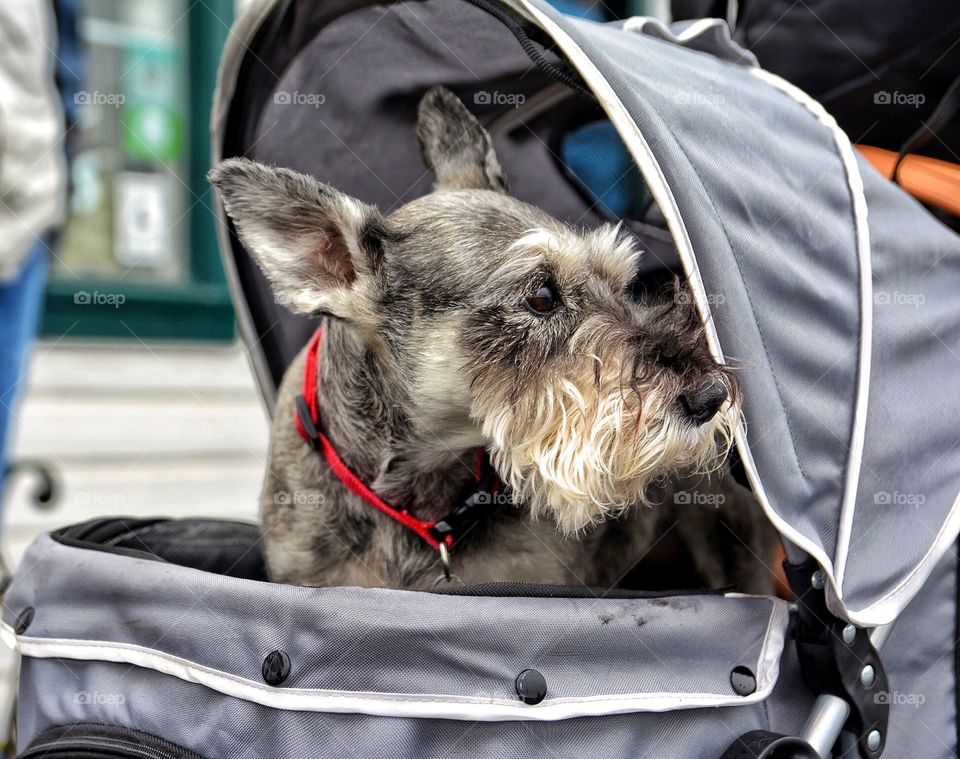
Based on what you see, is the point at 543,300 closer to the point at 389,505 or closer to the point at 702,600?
the point at 389,505

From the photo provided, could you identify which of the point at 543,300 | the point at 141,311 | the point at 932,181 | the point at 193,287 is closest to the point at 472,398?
the point at 543,300

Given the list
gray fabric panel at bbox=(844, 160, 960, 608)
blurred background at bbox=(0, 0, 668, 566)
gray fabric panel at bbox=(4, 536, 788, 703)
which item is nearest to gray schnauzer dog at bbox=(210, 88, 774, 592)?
gray fabric panel at bbox=(844, 160, 960, 608)

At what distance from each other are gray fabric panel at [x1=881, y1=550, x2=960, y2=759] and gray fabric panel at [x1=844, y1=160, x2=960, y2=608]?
0.19 meters

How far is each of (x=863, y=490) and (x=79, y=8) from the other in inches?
107

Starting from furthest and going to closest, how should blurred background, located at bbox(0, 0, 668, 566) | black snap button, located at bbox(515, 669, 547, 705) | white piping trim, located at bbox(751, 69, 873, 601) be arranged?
blurred background, located at bbox(0, 0, 668, 566)
white piping trim, located at bbox(751, 69, 873, 601)
black snap button, located at bbox(515, 669, 547, 705)

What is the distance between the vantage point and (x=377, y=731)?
1532 millimetres

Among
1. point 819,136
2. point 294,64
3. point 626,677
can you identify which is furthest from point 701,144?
point 294,64

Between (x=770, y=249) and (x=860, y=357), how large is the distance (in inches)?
11.5

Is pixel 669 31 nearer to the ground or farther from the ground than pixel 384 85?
farther from the ground

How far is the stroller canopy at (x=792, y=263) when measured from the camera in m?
1.68

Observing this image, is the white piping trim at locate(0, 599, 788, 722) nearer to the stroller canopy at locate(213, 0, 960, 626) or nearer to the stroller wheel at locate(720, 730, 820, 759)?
the stroller wheel at locate(720, 730, 820, 759)

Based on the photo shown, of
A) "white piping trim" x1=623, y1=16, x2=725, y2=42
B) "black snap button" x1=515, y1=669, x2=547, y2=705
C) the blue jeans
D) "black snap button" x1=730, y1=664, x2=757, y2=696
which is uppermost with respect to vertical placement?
"white piping trim" x1=623, y1=16, x2=725, y2=42

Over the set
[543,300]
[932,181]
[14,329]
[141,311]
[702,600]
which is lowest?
[141,311]

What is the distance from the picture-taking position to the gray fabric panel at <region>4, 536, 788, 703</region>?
1543 mm
